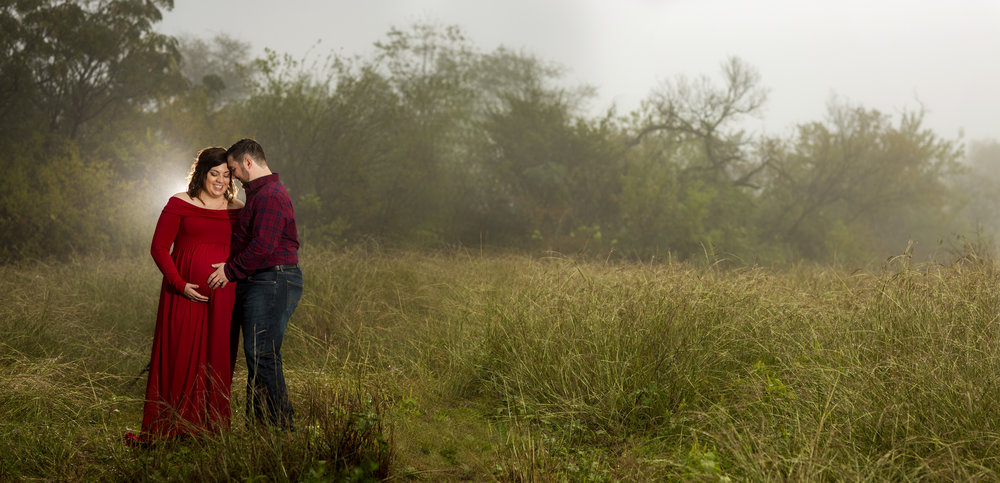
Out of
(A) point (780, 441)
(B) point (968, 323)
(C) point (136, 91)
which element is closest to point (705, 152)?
(C) point (136, 91)

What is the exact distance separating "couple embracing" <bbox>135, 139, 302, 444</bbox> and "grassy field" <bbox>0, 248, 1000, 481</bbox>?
0.24 m

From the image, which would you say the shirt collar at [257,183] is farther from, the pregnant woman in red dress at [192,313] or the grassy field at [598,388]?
the grassy field at [598,388]

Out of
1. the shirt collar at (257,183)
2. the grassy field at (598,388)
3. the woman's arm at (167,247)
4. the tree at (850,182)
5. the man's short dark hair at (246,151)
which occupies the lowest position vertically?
the grassy field at (598,388)

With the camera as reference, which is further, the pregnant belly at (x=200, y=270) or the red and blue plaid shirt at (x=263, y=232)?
the pregnant belly at (x=200, y=270)

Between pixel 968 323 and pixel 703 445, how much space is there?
7.33ft

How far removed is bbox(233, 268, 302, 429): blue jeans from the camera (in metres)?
3.84

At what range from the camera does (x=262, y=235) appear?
379 cm

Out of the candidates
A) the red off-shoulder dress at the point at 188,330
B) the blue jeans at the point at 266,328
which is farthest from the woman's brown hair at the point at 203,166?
the blue jeans at the point at 266,328

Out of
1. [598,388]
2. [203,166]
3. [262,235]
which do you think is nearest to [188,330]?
[262,235]

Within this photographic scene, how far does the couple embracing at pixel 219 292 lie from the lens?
385 cm

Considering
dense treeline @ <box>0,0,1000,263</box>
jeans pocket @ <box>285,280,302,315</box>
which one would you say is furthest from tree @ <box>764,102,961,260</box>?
jeans pocket @ <box>285,280,302,315</box>

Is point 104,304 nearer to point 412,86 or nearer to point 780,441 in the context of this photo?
point 780,441

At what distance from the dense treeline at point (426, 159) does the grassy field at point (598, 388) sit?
7.75 meters

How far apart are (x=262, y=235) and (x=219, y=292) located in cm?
58
